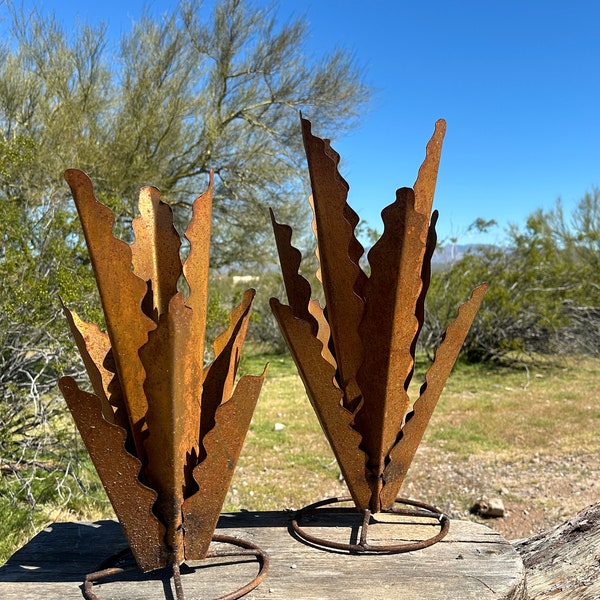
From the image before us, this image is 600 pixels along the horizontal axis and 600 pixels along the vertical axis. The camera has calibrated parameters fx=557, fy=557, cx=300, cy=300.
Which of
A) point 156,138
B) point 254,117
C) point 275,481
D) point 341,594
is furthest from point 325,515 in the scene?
point 254,117

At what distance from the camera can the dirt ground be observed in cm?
345

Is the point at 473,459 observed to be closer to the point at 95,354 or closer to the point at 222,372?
the point at 222,372

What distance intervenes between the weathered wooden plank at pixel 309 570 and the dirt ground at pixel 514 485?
2.22 m

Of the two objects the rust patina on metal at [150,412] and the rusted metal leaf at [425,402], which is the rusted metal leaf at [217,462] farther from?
the rusted metal leaf at [425,402]

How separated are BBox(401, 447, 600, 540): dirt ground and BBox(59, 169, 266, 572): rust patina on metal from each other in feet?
8.80

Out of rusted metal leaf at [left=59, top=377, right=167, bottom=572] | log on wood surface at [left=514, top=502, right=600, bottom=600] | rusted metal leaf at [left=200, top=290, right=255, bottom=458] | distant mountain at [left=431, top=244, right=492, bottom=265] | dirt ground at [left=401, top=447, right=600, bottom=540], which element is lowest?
dirt ground at [left=401, top=447, right=600, bottom=540]

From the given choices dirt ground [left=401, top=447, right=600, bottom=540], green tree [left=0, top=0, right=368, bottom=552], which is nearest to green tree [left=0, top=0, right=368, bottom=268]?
green tree [left=0, top=0, right=368, bottom=552]

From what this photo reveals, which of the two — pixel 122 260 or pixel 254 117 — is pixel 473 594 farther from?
pixel 254 117

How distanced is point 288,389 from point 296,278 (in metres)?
6.60

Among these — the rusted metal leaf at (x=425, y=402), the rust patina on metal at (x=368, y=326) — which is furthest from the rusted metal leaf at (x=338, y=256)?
the rusted metal leaf at (x=425, y=402)

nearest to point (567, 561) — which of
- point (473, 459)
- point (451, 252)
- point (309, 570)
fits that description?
point (309, 570)

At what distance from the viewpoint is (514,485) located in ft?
13.0

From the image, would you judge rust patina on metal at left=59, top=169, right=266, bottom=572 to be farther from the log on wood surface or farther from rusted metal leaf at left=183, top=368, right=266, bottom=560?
the log on wood surface

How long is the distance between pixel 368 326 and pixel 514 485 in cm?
327
